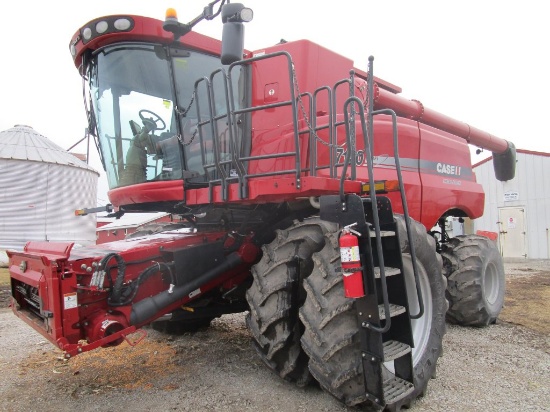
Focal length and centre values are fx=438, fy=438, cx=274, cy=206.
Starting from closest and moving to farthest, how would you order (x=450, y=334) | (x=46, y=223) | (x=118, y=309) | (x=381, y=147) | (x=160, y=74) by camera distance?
(x=118, y=309) < (x=160, y=74) < (x=381, y=147) < (x=450, y=334) < (x=46, y=223)

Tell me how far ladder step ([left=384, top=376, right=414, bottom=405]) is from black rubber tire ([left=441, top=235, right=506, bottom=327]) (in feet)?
9.03

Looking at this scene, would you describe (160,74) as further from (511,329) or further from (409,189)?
(511,329)

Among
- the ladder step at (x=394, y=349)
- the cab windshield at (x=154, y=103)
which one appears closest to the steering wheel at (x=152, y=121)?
the cab windshield at (x=154, y=103)

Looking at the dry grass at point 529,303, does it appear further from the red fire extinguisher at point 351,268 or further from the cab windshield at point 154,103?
the cab windshield at point 154,103

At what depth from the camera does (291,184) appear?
127 inches

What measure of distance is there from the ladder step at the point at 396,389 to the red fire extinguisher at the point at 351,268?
30.2 inches

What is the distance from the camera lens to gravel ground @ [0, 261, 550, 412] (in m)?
3.46

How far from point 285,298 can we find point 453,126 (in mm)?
4494

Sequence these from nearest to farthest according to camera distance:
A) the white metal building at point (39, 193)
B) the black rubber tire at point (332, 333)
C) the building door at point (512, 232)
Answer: the black rubber tire at point (332, 333), the building door at point (512, 232), the white metal building at point (39, 193)

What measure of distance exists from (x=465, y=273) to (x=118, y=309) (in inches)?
169

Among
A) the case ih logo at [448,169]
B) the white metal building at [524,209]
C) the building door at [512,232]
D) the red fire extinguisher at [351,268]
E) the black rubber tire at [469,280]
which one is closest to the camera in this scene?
the red fire extinguisher at [351,268]

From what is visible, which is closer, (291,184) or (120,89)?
(291,184)

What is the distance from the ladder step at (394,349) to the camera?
9.77ft

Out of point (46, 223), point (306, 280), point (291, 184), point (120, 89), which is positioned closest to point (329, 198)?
point (291, 184)
